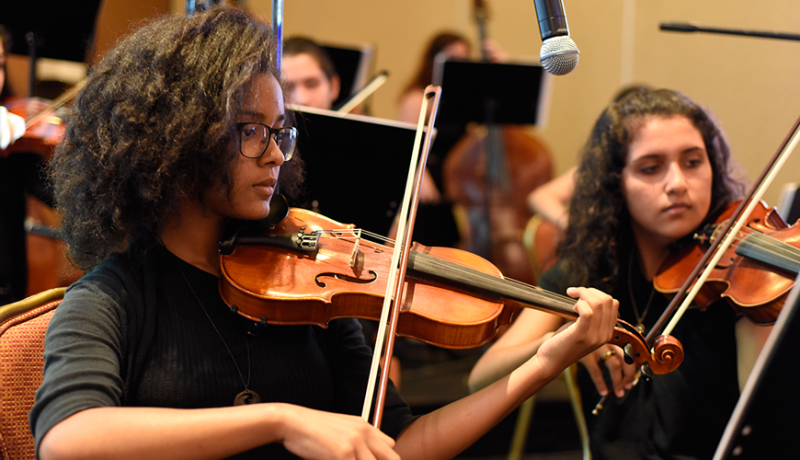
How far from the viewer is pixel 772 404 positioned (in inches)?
25.0

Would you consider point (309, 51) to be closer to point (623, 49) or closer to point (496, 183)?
point (496, 183)

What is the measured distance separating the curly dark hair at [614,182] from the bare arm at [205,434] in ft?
2.56

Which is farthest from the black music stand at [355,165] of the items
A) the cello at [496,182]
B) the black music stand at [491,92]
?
the cello at [496,182]

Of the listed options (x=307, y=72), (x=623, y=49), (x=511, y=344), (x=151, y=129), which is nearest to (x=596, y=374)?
(x=511, y=344)

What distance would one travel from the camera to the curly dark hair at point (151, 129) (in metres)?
0.99

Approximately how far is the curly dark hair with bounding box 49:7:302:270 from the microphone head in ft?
1.47

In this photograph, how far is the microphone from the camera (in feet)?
3.02

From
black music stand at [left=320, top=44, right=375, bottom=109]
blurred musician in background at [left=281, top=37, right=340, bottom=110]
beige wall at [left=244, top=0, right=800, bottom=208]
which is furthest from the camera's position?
beige wall at [left=244, top=0, right=800, bottom=208]

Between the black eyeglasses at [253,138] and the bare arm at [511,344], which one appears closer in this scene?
the black eyeglasses at [253,138]

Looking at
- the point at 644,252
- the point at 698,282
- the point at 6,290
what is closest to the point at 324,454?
the point at 698,282

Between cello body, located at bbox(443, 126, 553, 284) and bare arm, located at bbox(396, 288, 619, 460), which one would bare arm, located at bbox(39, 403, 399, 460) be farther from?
cello body, located at bbox(443, 126, 553, 284)

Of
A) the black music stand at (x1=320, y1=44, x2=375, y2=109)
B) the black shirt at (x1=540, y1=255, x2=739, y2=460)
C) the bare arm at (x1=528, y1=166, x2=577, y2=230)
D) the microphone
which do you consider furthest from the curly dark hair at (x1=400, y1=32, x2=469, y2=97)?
the microphone

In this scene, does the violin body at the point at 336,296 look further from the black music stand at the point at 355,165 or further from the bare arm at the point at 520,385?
the black music stand at the point at 355,165

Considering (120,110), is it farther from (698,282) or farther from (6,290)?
(6,290)
